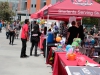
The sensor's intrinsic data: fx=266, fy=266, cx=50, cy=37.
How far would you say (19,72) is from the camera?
9375 mm

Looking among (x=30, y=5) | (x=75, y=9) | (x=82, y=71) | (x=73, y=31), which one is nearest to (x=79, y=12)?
(x=75, y=9)

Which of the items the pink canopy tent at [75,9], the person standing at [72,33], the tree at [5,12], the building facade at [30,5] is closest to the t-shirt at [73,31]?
the person standing at [72,33]

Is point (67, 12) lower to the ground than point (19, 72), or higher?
higher

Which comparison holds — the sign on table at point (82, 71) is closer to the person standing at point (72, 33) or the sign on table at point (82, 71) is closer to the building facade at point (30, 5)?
the person standing at point (72, 33)

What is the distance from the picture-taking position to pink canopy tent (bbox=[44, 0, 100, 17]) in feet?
34.6

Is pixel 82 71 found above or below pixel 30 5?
below

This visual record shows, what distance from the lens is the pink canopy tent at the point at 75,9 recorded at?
415 inches

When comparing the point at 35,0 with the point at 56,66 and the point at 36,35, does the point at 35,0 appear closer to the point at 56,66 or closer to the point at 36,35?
the point at 36,35

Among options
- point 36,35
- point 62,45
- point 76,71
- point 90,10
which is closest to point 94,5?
point 90,10

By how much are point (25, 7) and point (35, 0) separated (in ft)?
16.7

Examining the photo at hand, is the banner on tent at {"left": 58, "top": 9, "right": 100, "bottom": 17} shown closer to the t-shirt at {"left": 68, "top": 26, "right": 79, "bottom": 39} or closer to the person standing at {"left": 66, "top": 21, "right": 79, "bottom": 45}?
the person standing at {"left": 66, "top": 21, "right": 79, "bottom": 45}

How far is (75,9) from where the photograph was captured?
10.8 metres

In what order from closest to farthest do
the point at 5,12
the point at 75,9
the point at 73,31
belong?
the point at 75,9 → the point at 73,31 → the point at 5,12

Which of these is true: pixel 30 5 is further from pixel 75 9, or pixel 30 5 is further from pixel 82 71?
pixel 82 71
